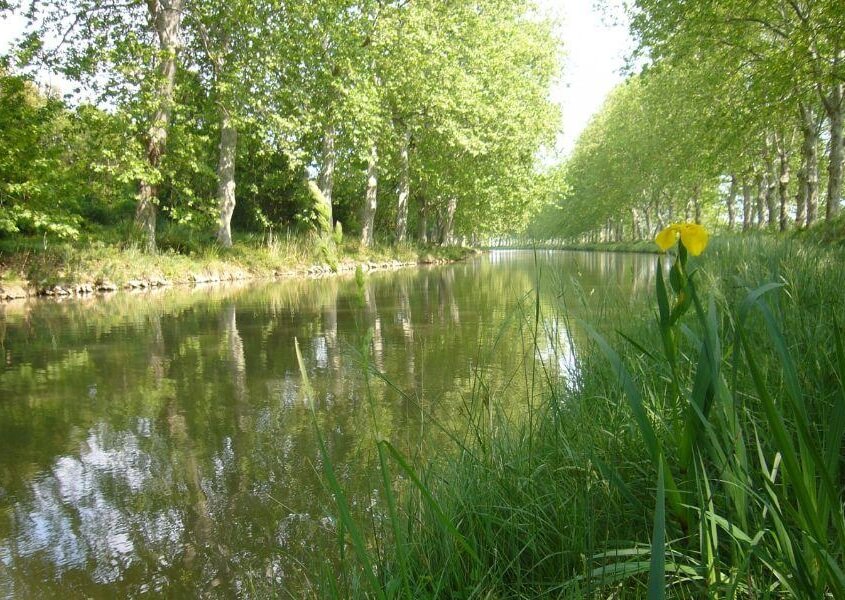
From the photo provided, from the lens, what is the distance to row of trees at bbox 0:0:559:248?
46.0ft

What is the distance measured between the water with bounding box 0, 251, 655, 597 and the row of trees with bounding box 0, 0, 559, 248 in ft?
25.4

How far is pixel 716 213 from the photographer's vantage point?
180ft

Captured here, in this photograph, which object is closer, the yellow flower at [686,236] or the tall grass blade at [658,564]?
the tall grass blade at [658,564]

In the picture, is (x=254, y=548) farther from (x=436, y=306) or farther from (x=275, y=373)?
(x=436, y=306)

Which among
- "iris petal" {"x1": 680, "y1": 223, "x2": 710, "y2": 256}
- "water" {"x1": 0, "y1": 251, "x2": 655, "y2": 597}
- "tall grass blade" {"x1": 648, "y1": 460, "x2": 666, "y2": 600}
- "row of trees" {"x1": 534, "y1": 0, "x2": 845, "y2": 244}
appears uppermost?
"row of trees" {"x1": 534, "y1": 0, "x2": 845, "y2": 244}

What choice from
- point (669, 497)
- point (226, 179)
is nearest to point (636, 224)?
point (226, 179)

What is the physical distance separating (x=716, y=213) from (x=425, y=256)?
1440 inches

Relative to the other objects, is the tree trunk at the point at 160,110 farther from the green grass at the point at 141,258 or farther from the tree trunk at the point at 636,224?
the tree trunk at the point at 636,224

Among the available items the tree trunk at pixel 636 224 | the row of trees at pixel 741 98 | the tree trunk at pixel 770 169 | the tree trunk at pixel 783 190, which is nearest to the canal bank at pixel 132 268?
the row of trees at pixel 741 98

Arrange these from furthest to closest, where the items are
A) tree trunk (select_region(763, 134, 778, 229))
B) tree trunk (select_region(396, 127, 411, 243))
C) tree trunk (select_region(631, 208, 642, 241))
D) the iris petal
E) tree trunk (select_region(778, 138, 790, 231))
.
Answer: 1. tree trunk (select_region(631, 208, 642, 241))
2. tree trunk (select_region(396, 127, 411, 243))
3. tree trunk (select_region(763, 134, 778, 229))
4. tree trunk (select_region(778, 138, 790, 231))
5. the iris petal

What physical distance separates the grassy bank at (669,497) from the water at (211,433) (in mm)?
287

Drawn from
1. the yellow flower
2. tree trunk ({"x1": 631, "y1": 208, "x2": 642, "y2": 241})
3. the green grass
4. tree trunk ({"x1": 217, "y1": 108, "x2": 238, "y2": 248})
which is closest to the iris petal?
the yellow flower

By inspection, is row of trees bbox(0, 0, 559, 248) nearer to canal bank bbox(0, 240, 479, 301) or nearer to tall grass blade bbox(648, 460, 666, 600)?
canal bank bbox(0, 240, 479, 301)

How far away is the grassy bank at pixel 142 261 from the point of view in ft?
42.8
